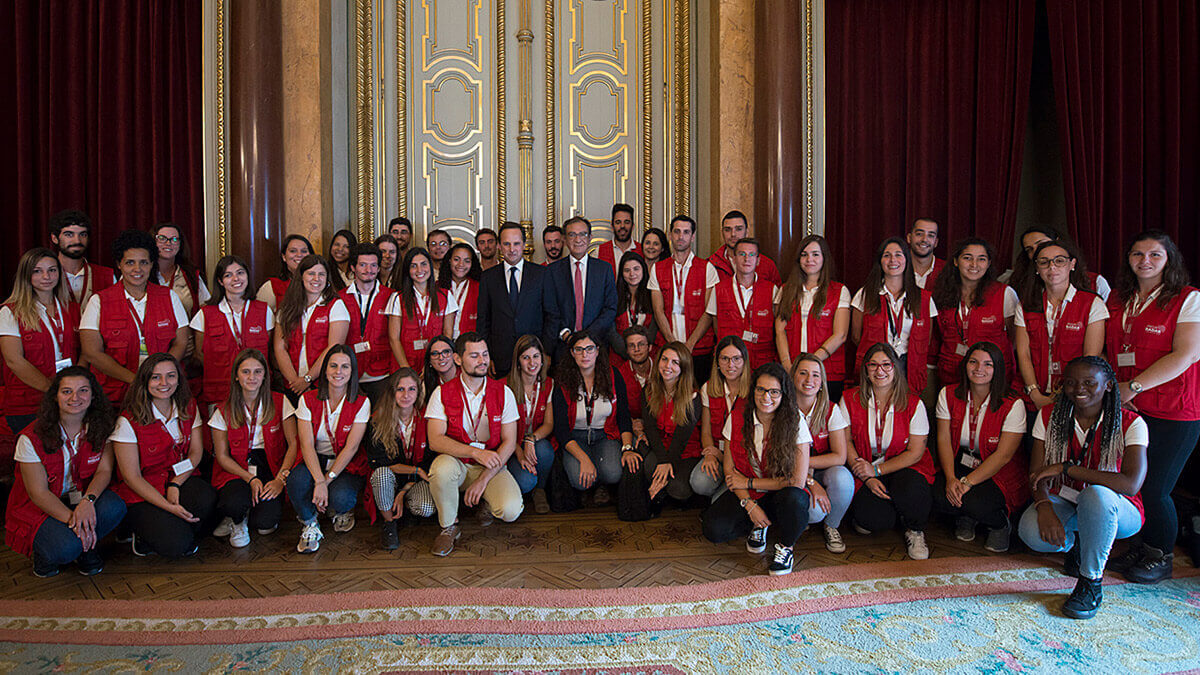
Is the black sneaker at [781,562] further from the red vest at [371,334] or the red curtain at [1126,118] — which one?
the red curtain at [1126,118]

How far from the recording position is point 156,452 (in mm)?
3186

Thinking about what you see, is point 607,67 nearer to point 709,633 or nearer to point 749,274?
point 749,274

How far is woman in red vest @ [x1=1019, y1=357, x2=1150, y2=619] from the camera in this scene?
2666mm

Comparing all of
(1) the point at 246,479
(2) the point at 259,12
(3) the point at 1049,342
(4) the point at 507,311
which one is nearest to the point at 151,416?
(1) the point at 246,479

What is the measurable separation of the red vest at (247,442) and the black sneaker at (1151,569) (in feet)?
11.9

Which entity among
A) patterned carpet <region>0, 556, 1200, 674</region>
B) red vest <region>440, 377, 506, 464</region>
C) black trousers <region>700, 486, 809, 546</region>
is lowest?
patterned carpet <region>0, 556, 1200, 674</region>

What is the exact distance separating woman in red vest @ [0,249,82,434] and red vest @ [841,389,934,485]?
3767 mm

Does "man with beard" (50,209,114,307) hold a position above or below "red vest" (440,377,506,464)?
above

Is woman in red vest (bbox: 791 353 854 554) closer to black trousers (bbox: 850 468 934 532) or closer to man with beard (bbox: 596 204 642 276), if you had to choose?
black trousers (bbox: 850 468 934 532)

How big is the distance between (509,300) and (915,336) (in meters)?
2.21

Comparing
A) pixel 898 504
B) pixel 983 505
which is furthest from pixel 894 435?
pixel 983 505

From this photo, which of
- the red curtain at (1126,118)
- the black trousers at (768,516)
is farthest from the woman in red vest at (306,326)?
the red curtain at (1126,118)

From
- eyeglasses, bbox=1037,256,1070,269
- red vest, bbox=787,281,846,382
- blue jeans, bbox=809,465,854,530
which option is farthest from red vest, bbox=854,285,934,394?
blue jeans, bbox=809,465,854,530

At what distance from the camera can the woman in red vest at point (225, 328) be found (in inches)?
144
